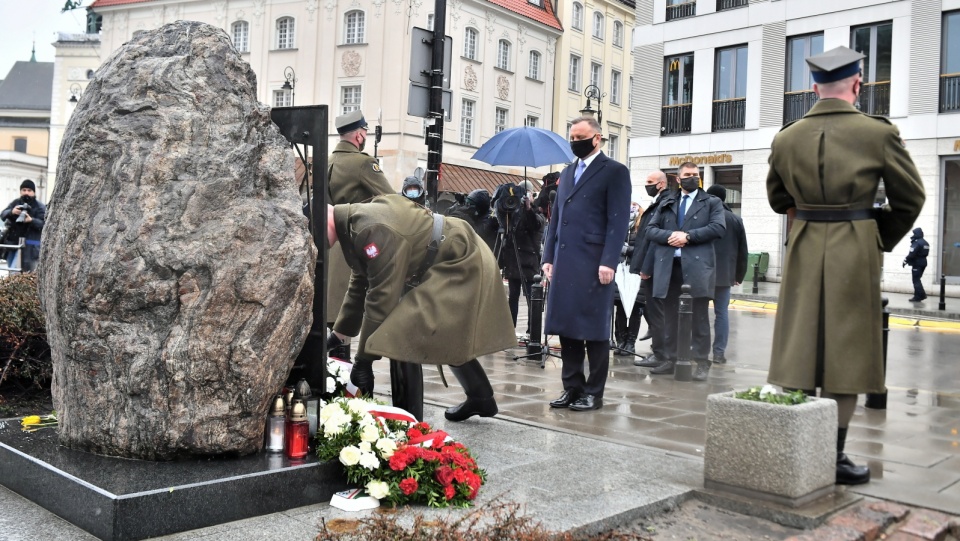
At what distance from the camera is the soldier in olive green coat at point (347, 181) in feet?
23.4

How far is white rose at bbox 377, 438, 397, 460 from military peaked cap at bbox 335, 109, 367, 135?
3361 mm

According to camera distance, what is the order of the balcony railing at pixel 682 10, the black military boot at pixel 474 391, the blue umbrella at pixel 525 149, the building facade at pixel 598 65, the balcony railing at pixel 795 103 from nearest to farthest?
A: the black military boot at pixel 474 391 → the blue umbrella at pixel 525 149 → the balcony railing at pixel 795 103 → the balcony railing at pixel 682 10 → the building facade at pixel 598 65

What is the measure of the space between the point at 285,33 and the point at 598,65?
17107mm

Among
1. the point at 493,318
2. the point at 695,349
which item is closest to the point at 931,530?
the point at 493,318

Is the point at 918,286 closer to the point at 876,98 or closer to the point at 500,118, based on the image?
the point at 876,98

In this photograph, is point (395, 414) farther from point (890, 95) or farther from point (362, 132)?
point (890, 95)

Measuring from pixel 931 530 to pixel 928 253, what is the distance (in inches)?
903

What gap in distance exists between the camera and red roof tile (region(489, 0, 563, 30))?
42.9 metres

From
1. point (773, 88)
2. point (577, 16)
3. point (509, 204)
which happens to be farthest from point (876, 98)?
point (577, 16)

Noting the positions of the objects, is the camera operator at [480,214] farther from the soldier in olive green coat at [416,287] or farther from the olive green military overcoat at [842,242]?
the olive green military overcoat at [842,242]

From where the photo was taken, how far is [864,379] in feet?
16.5

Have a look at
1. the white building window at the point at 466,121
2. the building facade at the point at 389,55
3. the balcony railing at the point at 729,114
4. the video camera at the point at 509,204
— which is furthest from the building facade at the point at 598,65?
the video camera at the point at 509,204

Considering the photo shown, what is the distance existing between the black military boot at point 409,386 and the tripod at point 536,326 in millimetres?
4581

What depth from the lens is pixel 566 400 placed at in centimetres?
727
